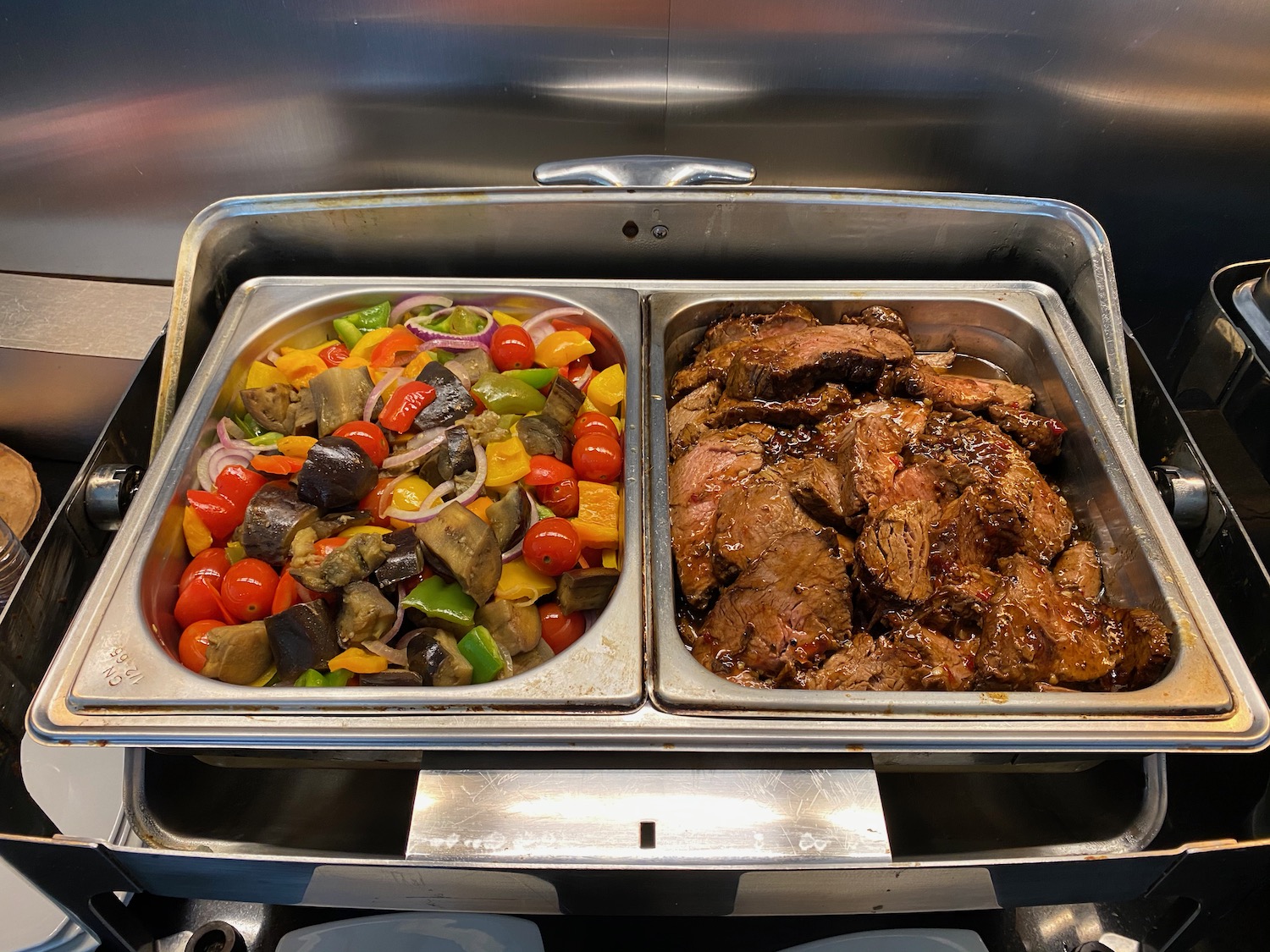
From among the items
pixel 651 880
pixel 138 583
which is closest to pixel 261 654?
pixel 138 583

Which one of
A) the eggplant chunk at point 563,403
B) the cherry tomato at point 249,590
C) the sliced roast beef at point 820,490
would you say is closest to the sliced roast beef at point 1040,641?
the sliced roast beef at point 820,490

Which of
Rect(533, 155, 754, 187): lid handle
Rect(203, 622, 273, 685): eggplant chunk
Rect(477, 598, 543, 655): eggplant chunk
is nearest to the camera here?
Rect(203, 622, 273, 685): eggplant chunk

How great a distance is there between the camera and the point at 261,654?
Result: 1685 mm

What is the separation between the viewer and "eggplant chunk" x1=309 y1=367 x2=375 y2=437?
80.9 inches

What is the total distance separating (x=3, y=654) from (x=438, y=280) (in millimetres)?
1492

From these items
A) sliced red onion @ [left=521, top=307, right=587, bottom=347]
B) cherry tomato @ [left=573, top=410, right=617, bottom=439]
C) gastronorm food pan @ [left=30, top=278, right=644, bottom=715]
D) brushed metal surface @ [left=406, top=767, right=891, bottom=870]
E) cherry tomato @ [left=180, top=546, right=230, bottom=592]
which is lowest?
brushed metal surface @ [left=406, top=767, right=891, bottom=870]

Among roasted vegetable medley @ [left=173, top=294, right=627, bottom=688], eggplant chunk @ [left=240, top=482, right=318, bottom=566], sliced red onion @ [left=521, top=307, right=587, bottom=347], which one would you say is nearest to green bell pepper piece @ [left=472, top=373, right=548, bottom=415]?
roasted vegetable medley @ [left=173, top=294, right=627, bottom=688]

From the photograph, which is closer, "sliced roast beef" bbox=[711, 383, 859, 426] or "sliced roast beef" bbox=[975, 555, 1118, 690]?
"sliced roast beef" bbox=[975, 555, 1118, 690]

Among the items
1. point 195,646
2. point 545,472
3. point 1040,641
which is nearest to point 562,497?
point 545,472

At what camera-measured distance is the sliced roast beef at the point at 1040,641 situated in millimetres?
1664

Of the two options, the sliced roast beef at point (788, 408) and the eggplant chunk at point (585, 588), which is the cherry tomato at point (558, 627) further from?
the sliced roast beef at point (788, 408)

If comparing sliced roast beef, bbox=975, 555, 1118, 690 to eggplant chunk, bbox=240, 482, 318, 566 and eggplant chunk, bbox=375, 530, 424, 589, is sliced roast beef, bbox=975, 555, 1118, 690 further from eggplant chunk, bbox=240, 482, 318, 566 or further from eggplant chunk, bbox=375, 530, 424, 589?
eggplant chunk, bbox=240, 482, 318, 566

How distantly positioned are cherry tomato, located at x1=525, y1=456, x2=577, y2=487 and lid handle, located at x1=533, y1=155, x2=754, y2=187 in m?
1.04

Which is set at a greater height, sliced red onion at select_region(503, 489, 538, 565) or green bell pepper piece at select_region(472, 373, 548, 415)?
green bell pepper piece at select_region(472, 373, 548, 415)
